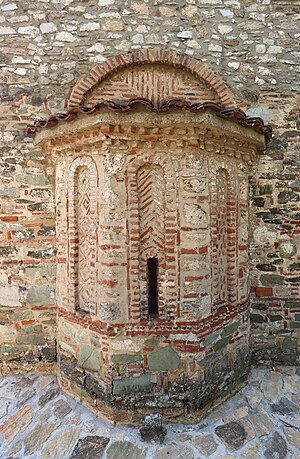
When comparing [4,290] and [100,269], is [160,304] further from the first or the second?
[4,290]

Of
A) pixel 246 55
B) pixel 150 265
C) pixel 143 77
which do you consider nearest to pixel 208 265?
pixel 150 265

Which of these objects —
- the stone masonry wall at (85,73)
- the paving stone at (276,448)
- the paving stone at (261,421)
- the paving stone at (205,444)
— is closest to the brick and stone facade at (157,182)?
the stone masonry wall at (85,73)

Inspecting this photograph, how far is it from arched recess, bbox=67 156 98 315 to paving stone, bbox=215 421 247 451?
2015mm

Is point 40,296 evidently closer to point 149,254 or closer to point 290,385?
point 149,254

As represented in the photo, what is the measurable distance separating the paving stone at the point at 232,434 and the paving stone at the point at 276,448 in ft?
0.84

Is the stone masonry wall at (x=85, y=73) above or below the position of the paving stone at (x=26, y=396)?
above

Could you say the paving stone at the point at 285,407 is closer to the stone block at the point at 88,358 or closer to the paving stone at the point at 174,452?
the paving stone at the point at 174,452

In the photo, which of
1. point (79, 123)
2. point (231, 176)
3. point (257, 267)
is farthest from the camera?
point (257, 267)

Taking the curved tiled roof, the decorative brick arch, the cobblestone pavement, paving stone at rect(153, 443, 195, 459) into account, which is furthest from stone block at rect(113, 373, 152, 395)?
the decorative brick arch

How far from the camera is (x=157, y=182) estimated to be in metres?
3.51

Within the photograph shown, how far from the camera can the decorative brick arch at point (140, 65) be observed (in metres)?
4.27

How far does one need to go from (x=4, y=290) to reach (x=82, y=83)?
3.33m

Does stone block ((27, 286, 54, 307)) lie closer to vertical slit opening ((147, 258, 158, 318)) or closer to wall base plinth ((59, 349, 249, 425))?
wall base plinth ((59, 349, 249, 425))

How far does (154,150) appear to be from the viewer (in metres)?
3.44
